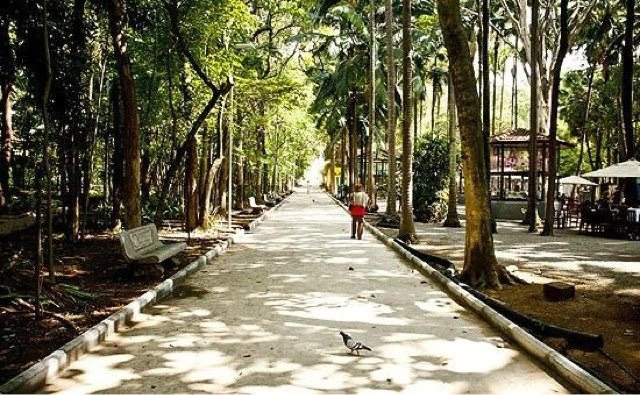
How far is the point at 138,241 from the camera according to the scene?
34.6 feet

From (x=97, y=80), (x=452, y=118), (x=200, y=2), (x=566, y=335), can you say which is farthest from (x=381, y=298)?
(x=97, y=80)

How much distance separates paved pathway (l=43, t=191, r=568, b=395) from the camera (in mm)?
5000

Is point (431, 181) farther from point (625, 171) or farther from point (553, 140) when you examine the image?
point (625, 171)

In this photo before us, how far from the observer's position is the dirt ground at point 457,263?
18.7 feet

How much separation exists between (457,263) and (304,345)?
6.80m

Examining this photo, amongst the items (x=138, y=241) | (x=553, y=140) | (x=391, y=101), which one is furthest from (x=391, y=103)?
(x=138, y=241)

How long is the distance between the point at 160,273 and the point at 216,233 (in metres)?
7.92

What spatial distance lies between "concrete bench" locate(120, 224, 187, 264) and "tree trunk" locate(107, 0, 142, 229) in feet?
1.40

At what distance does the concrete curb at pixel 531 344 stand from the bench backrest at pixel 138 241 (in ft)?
18.2

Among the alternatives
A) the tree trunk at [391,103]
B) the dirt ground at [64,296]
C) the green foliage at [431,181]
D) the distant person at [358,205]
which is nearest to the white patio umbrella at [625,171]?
the green foliage at [431,181]

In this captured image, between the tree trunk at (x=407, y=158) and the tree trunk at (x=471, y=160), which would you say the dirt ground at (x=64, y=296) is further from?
the tree trunk at (x=407, y=158)

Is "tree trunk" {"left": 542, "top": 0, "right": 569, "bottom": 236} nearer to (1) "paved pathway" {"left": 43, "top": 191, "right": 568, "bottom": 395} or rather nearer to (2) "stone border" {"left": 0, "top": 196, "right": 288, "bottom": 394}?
(1) "paved pathway" {"left": 43, "top": 191, "right": 568, "bottom": 395}

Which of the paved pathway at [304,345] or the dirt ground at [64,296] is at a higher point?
the dirt ground at [64,296]

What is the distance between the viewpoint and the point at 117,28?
1070 centimetres
